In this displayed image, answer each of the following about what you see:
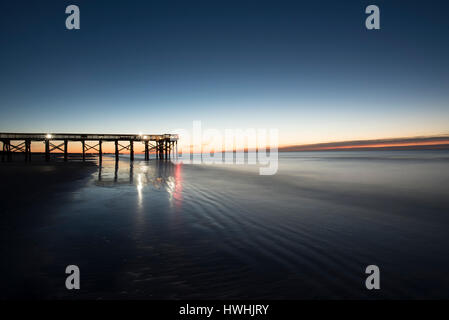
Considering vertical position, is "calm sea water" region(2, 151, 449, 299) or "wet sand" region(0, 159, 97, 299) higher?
"wet sand" region(0, 159, 97, 299)

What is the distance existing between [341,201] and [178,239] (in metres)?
8.56

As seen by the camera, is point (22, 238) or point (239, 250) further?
point (22, 238)

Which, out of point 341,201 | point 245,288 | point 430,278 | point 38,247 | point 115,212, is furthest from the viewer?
point 341,201

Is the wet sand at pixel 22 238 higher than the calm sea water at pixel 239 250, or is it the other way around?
the wet sand at pixel 22 238

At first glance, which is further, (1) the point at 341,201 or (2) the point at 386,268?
(1) the point at 341,201

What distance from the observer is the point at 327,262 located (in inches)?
183

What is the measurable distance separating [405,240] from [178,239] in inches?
239
